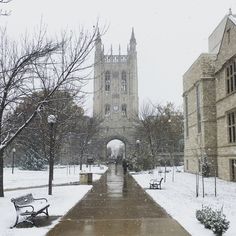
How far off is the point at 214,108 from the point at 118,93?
243 ft

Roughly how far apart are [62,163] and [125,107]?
31.8 metres

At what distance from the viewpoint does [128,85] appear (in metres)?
107

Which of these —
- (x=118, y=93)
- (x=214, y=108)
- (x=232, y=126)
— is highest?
(x=118, y=93)

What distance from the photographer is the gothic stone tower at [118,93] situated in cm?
9845

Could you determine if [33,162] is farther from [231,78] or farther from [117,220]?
[117,220]

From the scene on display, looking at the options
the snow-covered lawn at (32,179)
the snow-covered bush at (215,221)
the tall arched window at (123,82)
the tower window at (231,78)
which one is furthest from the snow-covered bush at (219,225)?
the tall arched window at (123,82)

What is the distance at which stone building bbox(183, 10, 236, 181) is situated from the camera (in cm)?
2714

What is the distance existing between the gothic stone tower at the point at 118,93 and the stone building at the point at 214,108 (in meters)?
58.8

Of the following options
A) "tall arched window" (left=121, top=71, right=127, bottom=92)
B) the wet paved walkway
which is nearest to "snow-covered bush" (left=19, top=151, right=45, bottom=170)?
the wet paved walkway

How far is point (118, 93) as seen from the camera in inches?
4151

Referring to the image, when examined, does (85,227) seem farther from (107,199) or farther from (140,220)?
(107,199)

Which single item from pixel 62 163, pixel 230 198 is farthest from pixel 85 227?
pixel 62 163

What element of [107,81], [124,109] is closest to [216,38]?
[124,109]

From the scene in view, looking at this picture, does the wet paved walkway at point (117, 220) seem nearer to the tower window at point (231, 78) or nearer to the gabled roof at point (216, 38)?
the tower window at point (231, 78)
